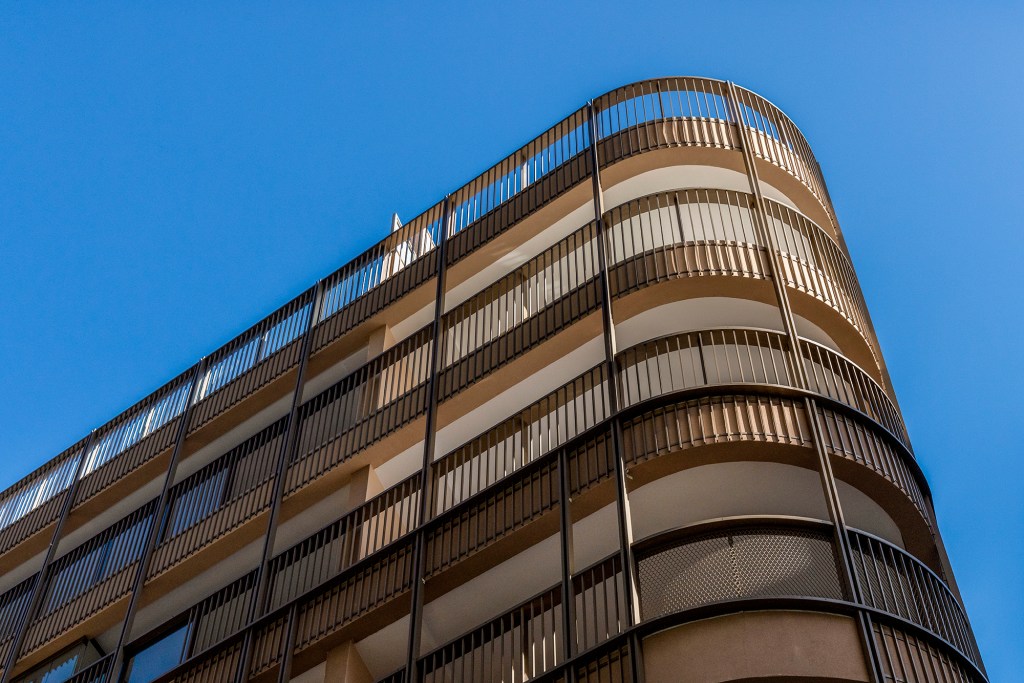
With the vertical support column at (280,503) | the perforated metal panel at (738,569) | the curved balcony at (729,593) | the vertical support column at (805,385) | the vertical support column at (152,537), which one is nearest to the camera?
the vertical support column at (805,385)

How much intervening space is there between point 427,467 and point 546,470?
2.63m

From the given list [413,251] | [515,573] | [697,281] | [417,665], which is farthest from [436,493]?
[413,251]

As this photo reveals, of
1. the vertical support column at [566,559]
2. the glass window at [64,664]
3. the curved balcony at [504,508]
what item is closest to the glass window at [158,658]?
the curved balcony at [504,508]

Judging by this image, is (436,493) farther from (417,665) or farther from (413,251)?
(413,251)

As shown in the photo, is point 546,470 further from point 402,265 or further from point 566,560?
point 402,265

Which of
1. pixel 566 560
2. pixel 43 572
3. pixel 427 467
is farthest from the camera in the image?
pixel 43 572

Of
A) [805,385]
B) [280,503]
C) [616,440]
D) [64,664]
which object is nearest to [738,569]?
[616,440]

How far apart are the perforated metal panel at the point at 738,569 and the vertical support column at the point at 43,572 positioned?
1519cm

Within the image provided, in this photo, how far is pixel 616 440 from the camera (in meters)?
16.1

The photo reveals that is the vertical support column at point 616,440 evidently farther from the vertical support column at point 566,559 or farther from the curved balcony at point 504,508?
the vertical support column at point 566,559

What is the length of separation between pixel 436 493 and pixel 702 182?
26.8 feet

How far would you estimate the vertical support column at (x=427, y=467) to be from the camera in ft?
52.3

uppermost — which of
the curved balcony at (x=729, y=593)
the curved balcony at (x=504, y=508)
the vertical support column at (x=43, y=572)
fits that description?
the vertical support column at (x=43, y=572)

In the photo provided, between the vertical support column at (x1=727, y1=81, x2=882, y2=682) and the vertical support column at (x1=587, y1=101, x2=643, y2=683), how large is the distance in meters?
2.51
